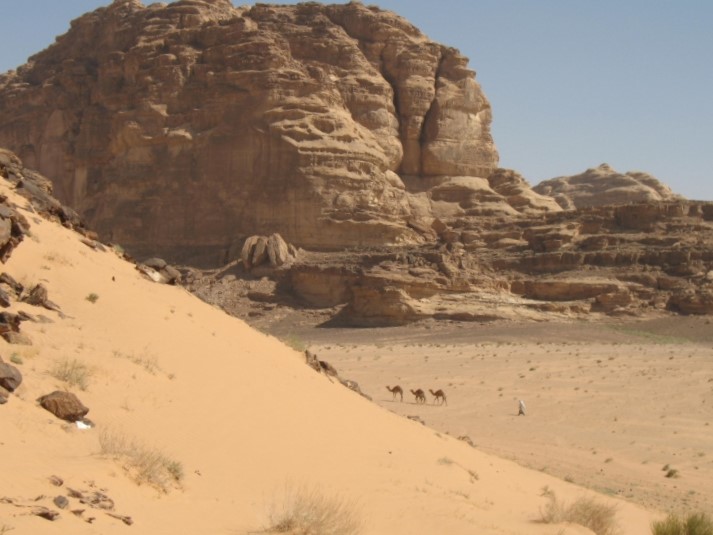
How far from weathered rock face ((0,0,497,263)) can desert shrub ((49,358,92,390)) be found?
1786 inches

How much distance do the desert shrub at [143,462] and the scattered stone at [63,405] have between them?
0.81 feet

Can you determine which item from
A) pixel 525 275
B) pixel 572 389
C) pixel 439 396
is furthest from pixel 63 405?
pixel 525 275

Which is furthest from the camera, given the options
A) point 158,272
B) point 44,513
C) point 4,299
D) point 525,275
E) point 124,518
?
point 525,275

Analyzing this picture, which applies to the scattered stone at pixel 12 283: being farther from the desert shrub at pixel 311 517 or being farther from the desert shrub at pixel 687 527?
the desert shrub at pixel 687 527

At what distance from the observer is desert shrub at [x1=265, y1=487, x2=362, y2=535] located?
248 inches

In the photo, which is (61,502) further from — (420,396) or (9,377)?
(420,396)

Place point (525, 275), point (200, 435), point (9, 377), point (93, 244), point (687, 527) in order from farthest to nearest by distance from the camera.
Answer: point (525, 275)
point (93, 244)
point (687, 527)
point (200, 435)
point (9, 377)

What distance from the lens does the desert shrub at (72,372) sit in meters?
7.39

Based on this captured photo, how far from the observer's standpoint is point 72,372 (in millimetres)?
7484

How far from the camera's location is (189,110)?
5716 cm

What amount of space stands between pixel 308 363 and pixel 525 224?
4310 centimetres

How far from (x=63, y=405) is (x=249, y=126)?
49148 millimetres

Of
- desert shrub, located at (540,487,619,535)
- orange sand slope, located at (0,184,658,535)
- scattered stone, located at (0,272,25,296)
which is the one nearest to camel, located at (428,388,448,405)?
orange sand slope, located at (0,184,658,535)

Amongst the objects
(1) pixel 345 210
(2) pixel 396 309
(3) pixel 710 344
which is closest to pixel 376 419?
(3) pixel 710 344
